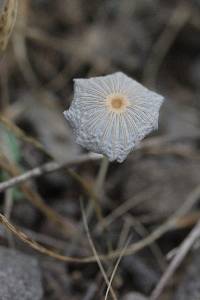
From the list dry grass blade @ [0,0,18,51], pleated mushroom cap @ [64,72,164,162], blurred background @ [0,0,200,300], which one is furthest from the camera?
blurred background @ [0,0,200,300]

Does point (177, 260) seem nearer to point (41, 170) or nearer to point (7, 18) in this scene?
point (41, 170)

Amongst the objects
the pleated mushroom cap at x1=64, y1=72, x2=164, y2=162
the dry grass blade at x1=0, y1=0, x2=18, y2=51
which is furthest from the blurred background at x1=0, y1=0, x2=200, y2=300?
the pleated mushroom cap at x1=64, y1=72, x2=164, y2=162

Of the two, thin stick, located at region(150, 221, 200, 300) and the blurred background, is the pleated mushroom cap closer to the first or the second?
the blurred background

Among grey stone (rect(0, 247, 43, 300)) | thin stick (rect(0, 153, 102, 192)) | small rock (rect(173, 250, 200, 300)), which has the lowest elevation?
grey stone (rect(0, 247, 43, 300))

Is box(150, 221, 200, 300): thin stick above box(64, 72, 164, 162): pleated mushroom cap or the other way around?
the other way around

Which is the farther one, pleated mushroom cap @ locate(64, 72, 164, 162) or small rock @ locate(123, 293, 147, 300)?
small rock @ locate(123, 293, 147, 300)

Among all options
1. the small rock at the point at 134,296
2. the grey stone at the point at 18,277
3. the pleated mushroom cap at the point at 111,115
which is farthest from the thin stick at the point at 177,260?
the pleated mushroom cap at the point at 111,115

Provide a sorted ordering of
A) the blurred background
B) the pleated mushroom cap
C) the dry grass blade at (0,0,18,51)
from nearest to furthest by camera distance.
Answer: the pleated mushroom cap < the dry grass blade at (0,0,18,51) < the blurred background

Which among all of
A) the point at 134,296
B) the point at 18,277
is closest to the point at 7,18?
the point at 18,277
